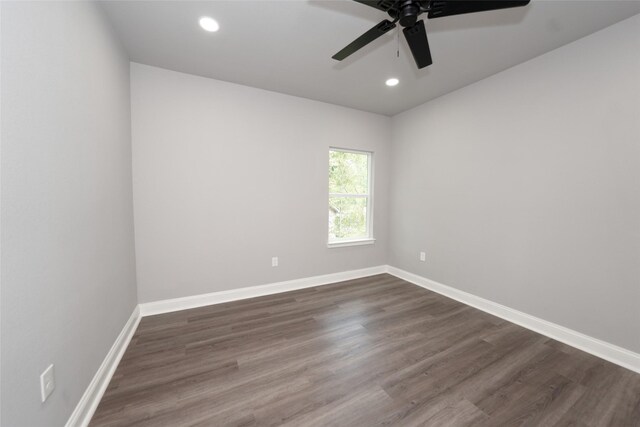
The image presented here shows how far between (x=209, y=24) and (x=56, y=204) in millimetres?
1729

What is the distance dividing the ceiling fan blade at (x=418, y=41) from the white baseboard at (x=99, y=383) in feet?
9.50

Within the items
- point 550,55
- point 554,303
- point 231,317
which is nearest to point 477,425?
point 554,303

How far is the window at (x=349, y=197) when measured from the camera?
3.85 metres

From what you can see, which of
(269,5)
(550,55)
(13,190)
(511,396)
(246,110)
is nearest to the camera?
(13,190)

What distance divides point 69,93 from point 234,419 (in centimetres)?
206

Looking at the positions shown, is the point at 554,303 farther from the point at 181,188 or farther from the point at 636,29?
the point at 181,188

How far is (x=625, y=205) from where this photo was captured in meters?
1.96

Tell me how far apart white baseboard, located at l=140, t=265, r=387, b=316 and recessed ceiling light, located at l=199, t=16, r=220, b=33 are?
8.87 feet

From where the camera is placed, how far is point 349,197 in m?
3.99

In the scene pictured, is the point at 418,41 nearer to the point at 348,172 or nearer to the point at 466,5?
the point at 466,5

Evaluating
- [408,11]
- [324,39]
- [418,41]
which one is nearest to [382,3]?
[408,11]

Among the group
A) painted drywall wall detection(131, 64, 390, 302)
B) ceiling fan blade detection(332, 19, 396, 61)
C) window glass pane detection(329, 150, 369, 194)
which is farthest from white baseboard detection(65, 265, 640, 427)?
ceiling fan blade detection(332, 19, 396, 61)

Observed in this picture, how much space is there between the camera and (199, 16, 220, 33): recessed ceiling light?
6.34 ft

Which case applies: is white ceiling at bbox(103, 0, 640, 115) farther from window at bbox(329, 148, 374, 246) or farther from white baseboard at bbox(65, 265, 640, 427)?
white baseboard at bbox(65, 265, 640, 427)
